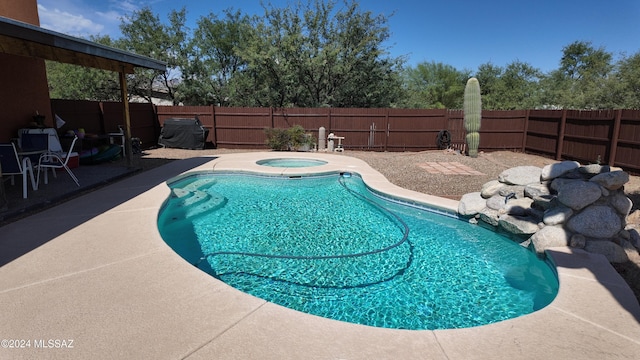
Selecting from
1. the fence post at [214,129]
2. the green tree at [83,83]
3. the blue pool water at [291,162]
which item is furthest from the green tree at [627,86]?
the green tree at [83,83]

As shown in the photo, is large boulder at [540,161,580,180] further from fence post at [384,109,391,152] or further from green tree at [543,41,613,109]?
green tree at [543,41,613,109]

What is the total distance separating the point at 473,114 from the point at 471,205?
25.9 feet

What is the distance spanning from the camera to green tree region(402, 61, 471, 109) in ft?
105

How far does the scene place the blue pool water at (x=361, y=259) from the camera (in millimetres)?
3289

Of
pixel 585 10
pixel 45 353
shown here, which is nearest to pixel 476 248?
pixel 45 353

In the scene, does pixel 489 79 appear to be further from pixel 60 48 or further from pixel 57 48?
pixel 60 48

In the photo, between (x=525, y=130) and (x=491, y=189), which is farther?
(x=525, y=130)

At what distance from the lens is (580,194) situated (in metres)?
4.25

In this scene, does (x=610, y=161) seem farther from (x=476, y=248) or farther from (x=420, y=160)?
(x=476, y=248)

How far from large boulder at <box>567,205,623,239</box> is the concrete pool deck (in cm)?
49

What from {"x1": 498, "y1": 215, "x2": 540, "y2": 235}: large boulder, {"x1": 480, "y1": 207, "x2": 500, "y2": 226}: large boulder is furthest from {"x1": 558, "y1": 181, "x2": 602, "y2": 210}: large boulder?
{"x1": 480, "y1": 207, "x2": 500, "y2": 226}: large boulder

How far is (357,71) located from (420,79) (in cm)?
2044

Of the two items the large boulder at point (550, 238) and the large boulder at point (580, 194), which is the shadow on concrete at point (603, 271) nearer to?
the large boulder at point (550, 238)

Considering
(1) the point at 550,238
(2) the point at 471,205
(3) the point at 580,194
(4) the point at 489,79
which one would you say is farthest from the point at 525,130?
(4) the point at 489,79
